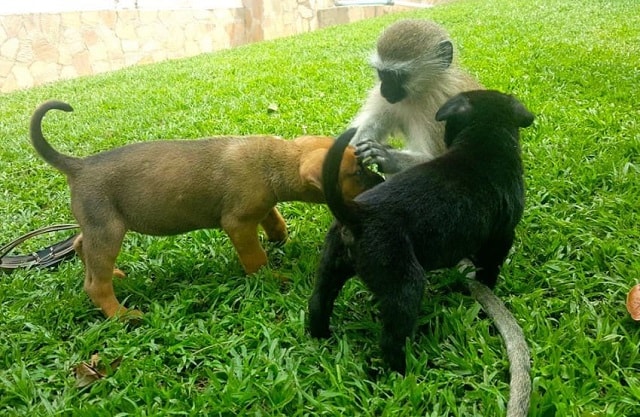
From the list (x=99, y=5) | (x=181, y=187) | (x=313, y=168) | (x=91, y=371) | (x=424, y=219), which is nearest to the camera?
(x=424, y=219)

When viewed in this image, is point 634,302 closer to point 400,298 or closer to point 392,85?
point 400,298

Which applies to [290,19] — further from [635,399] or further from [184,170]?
[635,399]

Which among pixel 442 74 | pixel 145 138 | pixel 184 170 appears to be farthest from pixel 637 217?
pixel 145 138

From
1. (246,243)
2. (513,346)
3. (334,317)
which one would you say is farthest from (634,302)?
(246,243)

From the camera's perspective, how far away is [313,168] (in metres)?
3.48

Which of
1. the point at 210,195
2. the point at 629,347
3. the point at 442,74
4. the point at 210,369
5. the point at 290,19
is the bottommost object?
the point at 290,19

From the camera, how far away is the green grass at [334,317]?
261cm

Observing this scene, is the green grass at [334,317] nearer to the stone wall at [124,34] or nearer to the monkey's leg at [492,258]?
the monkey's leg at [492,258]

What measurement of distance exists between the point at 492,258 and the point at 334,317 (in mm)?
945

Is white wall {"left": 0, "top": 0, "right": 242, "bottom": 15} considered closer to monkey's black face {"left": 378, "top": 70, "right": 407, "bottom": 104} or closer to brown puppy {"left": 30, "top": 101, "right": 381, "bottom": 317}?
brown puppy {"left": 30, "top": 101, "right": 381, "bottom": 317}

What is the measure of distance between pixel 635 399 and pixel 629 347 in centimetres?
34

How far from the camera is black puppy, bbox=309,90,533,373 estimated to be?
255 centimetres

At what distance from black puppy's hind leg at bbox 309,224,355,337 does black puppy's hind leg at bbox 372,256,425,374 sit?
26cm

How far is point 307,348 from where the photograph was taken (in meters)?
2.97
